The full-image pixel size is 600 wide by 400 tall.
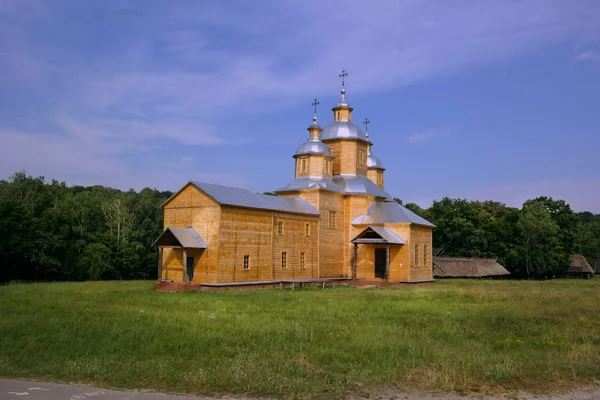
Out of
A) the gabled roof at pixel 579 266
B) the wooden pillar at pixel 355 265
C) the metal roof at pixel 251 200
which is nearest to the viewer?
the metal roof at pixel 251 200

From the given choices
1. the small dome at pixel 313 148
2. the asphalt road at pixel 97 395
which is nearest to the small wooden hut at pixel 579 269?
the small dome at pixel 313 148

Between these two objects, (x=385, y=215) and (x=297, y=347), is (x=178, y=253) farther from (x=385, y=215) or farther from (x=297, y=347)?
(x=297, y=347)

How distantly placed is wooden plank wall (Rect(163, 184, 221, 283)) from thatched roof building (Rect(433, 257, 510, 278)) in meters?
25.5

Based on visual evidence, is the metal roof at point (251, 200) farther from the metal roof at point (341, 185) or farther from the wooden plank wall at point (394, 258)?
the wooden plank wall at point (394, 258)

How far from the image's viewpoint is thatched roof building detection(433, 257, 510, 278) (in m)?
48.6

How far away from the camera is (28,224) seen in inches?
1414

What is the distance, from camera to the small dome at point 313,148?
38.9 meters

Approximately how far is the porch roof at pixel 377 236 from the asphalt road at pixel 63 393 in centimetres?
2773

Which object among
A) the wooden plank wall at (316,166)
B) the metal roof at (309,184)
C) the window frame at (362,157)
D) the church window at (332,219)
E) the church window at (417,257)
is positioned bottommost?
the church window at (417,257)

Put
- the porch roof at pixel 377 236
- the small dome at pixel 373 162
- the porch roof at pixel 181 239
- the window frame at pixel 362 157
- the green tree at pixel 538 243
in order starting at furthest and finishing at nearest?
the green tree at pixel 538 243 → the small dome at pixel 373 162 → the window frame at pixel 362 157 → the porch roof at pixel 377 236 → the porch roof at pixel 181 239

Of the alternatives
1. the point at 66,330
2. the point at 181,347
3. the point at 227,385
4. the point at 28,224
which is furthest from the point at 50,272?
the point at 227,385

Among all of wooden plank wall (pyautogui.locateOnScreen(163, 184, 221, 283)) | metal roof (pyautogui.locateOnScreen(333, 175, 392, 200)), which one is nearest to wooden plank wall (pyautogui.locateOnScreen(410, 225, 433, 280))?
metal roof (pyautogui.locateOnScreen(333, 175, 392, 200))

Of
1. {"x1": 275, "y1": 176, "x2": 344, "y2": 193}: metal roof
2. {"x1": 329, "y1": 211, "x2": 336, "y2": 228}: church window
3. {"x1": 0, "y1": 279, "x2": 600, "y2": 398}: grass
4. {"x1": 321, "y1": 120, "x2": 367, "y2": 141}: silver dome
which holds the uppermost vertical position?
{"x1": 321, "y1": 120, "x2": 367, "y2": 141}: silver dome

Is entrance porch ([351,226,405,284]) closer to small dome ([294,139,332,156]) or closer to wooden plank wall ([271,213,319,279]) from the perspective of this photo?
wooden plank wall ([271,213,319,279])
